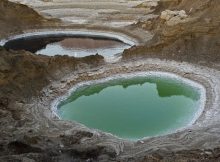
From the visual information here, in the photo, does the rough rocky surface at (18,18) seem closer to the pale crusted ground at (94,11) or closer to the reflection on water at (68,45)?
the reflection on water at (68,45)

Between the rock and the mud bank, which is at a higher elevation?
the rock

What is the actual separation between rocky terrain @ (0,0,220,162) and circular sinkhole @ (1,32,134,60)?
1.45 m

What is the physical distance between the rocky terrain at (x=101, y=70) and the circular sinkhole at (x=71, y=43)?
4.76 ft

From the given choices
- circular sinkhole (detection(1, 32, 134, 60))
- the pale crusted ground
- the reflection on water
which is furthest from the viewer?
the pale crusted ground

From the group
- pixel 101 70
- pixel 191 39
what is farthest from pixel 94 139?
pixel 191 39

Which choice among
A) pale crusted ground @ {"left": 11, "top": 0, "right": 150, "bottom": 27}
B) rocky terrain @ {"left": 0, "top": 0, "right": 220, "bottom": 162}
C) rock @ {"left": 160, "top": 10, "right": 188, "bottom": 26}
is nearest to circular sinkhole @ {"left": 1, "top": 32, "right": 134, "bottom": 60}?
rocky terrain @ {"left": 0, "top": 0, "right": 220, "bottom": 162}

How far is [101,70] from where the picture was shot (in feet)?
116

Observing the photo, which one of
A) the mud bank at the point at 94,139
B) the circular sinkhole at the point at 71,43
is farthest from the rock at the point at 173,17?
the mud bank at the point at 94,139

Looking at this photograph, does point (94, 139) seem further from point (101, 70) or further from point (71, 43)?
point (71, 43)

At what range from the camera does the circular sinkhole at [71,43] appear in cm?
4131

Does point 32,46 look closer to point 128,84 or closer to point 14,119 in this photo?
point 128,84

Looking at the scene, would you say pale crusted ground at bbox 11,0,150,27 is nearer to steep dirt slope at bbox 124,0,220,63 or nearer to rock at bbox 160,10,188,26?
rock at bbox 160,10,188,26

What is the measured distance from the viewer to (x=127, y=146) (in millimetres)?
24359

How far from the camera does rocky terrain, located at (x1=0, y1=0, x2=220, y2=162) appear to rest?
23.2 meters
